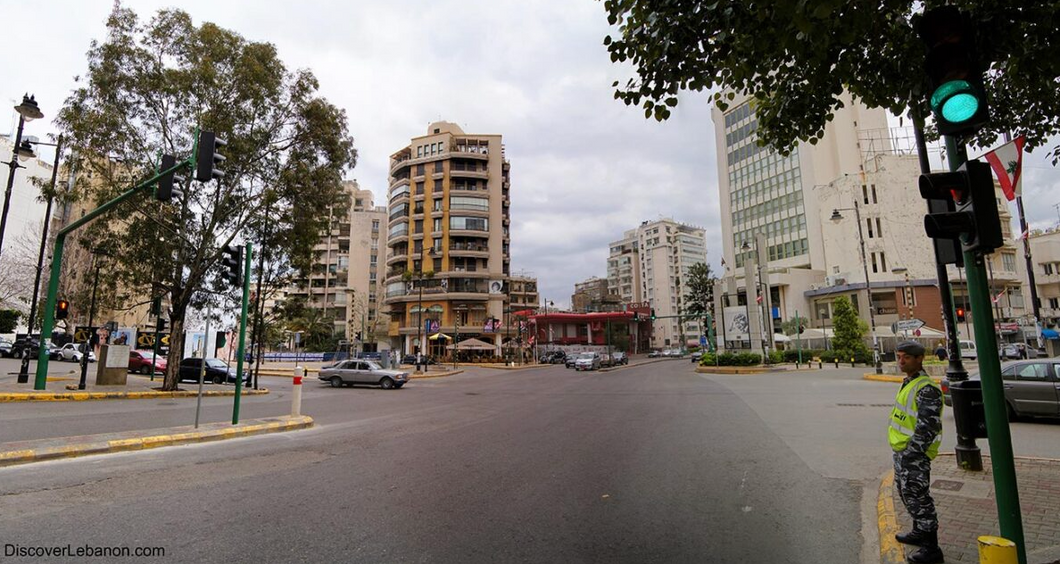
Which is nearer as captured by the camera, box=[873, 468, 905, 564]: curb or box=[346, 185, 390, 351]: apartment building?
box=[873, 468, 905, 564]: curb

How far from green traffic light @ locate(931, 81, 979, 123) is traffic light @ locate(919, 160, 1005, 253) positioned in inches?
13.0

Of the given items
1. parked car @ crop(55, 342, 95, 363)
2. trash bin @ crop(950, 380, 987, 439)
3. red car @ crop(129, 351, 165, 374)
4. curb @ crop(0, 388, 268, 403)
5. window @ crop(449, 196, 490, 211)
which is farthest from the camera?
window @ crop(449, 196, 490, 211)

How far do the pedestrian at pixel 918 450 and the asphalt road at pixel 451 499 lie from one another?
0.63 m

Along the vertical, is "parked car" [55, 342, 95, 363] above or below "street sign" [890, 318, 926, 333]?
below

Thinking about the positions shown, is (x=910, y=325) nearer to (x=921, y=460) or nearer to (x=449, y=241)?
(x=921, y=460)

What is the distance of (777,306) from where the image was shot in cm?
6209

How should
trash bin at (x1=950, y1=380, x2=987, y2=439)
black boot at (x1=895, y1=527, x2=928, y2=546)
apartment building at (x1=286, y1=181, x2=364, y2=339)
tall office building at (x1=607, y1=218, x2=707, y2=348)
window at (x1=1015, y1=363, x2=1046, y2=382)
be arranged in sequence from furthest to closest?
tall office building at (x1=607, y1=218, x2=707, y2=348) < apartment building at (x1=286, y1=181, x2=364, y2=339) < window at (x1=1015, y1=363, x2=1046, y2=382) < trash bin at (x1=950, y1=380, x2=987, y2=439) < black boot at (x1=895, y1=527, x2=928, y2=546)

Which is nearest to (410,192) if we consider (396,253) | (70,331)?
(396,253)

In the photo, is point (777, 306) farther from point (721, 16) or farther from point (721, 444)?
point (721, 16)

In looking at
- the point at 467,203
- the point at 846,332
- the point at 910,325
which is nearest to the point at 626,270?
the point at 467,203

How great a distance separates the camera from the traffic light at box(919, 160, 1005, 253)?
11.0 ft

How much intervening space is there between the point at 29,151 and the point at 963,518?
25041 millimetres

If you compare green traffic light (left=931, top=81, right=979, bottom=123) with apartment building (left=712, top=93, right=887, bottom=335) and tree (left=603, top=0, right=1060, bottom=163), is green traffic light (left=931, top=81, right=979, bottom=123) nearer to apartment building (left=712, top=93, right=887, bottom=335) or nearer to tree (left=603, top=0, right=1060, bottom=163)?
tree (left=603, top=0, right=1060, bottom=163)

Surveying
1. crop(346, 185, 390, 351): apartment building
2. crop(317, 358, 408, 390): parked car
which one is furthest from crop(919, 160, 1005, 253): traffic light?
crop(346, 185, 390, 351): apartment building
